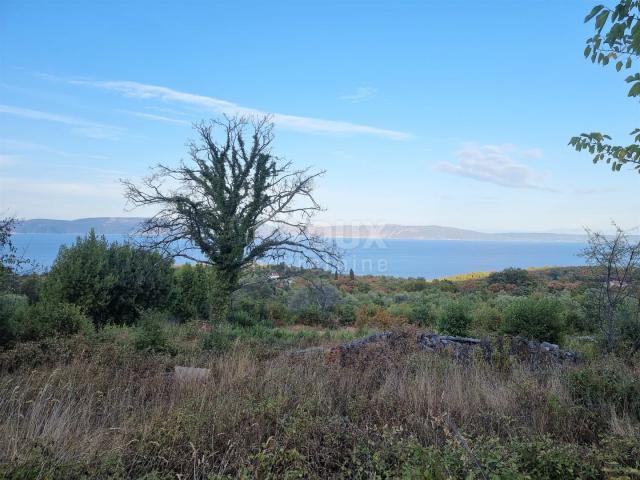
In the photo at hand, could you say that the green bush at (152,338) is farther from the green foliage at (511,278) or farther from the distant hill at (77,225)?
the green foliage at (511,278)

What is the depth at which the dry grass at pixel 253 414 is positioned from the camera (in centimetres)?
282

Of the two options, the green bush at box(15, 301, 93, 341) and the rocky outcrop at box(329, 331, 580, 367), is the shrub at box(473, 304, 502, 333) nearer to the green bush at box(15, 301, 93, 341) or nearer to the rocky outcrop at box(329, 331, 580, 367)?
the rocky outcrop at box(329, 331, 580, 367)

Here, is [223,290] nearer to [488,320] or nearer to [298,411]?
[488,320]

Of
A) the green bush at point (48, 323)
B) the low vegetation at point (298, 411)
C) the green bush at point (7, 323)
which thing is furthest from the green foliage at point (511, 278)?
the green bush at point (7, 323)

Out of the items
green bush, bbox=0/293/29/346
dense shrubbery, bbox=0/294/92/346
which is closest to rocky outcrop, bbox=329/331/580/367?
dense shrubbery, bbox=0/294/92/346

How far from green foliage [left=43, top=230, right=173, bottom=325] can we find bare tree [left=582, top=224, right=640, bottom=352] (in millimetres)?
11360

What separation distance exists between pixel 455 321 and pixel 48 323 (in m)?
8.80

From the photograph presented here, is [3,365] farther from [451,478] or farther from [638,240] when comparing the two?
[638,240]

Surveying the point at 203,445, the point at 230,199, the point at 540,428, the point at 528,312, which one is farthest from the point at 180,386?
the point at 230,199

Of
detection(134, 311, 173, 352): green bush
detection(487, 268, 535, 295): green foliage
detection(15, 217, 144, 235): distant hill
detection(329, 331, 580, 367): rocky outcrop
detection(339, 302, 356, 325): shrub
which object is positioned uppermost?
detection(15, 217, 144, 235): distant hill

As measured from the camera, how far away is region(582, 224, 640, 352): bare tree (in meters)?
8.60

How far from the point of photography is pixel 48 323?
8.30 m

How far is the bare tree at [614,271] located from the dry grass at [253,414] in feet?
14.3

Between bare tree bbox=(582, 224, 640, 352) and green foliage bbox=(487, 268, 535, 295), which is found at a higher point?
bare tree bbox=(582, 224, 640, 352)
